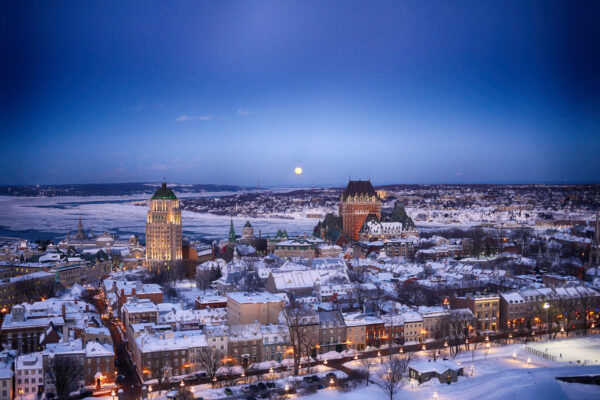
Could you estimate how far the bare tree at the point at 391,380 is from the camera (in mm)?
20761

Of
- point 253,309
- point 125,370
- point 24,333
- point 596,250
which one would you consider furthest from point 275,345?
point 596,250

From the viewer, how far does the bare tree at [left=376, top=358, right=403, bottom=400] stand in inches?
817

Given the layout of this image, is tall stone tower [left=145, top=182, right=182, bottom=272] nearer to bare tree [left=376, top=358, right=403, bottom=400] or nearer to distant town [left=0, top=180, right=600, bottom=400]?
distant town [left=0, top=180, right=600, bottom=400]

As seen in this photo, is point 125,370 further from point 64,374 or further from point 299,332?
point 299,332

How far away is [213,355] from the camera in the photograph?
2453 centimetres

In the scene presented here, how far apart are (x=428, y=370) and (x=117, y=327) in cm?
1779

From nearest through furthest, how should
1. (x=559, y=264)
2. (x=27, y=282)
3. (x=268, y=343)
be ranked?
1. (x=268, y=343)
2. (x=27, y=282)
3. (x=559, y=264)

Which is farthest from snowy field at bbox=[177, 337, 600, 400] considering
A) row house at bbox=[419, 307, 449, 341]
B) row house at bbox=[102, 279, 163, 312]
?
row house at bbox=[102, 279, 163, 312]

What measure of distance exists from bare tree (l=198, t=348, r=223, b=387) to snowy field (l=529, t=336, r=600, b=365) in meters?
13.9

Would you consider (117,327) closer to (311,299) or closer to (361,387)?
(311,299)

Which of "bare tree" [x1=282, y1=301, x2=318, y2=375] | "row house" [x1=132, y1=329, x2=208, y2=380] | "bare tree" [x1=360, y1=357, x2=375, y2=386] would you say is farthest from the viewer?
"bare tree" [x1=282, y1=301, x2=318, y2=375]

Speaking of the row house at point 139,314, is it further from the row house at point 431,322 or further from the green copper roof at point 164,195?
the green copper roof at point 164,195

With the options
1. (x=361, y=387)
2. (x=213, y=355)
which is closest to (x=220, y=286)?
(x=213, y=355)

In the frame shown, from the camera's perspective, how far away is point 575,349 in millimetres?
25359
